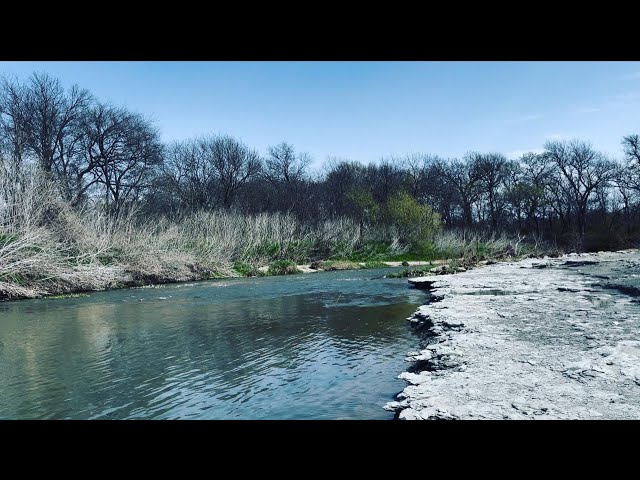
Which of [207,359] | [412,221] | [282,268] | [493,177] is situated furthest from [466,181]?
[207,359]

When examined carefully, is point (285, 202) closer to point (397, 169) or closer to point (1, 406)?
point (397, 169)

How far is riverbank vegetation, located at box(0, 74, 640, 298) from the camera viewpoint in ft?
67.3

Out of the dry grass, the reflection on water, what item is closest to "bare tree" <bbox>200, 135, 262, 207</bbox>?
the dry grass

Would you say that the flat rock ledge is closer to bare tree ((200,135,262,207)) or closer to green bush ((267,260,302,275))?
green bush ((267,260,302,275))

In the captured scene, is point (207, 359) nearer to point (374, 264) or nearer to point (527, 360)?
point (527, 360)

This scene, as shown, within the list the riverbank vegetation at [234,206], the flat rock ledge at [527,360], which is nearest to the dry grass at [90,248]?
the riverbank vegetation at [234,206]

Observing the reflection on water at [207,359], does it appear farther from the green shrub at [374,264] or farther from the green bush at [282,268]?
the green shrub at [374,264]

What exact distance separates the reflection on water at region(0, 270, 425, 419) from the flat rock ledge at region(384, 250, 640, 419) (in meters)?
0.56

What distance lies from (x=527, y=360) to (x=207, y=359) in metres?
4.78

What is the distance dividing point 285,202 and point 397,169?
587 inches

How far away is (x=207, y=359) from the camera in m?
7.32

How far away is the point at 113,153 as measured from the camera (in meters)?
34.2
